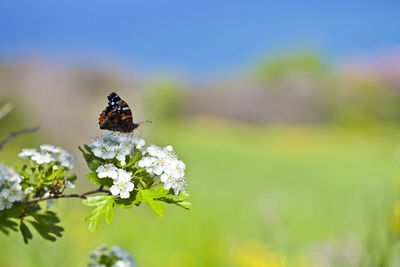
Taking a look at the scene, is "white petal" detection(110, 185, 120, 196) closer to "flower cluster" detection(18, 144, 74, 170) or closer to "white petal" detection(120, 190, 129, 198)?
"white petal" detection(120, 190, 129, 198)

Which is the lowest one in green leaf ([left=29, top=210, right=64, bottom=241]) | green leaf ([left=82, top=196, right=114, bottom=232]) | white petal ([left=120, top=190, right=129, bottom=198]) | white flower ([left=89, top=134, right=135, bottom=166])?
green leaf ([left=29, top=210, right=64, bottom=241])

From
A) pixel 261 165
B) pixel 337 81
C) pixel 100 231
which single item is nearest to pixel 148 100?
pixel 100 231

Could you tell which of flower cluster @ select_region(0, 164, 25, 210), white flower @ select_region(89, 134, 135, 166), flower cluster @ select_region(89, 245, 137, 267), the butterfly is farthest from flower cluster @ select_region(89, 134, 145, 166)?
flower cluster @ select_region(89, 245, 137, 267)

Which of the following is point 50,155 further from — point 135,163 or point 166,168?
point 166,168

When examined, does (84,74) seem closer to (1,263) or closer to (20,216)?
(1,263)

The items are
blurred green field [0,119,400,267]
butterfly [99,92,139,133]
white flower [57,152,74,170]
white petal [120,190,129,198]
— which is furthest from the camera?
blurred green field [0,119,400,267]

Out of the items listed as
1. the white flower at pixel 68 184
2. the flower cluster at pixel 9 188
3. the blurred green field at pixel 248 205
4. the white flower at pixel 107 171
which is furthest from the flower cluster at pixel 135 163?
the blurred green field at pixel 248 205

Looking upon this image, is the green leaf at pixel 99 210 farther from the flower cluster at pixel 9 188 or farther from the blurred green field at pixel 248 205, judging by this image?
the blurred green field at pixel 248 205

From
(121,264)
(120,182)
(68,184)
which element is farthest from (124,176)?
(121,264)
